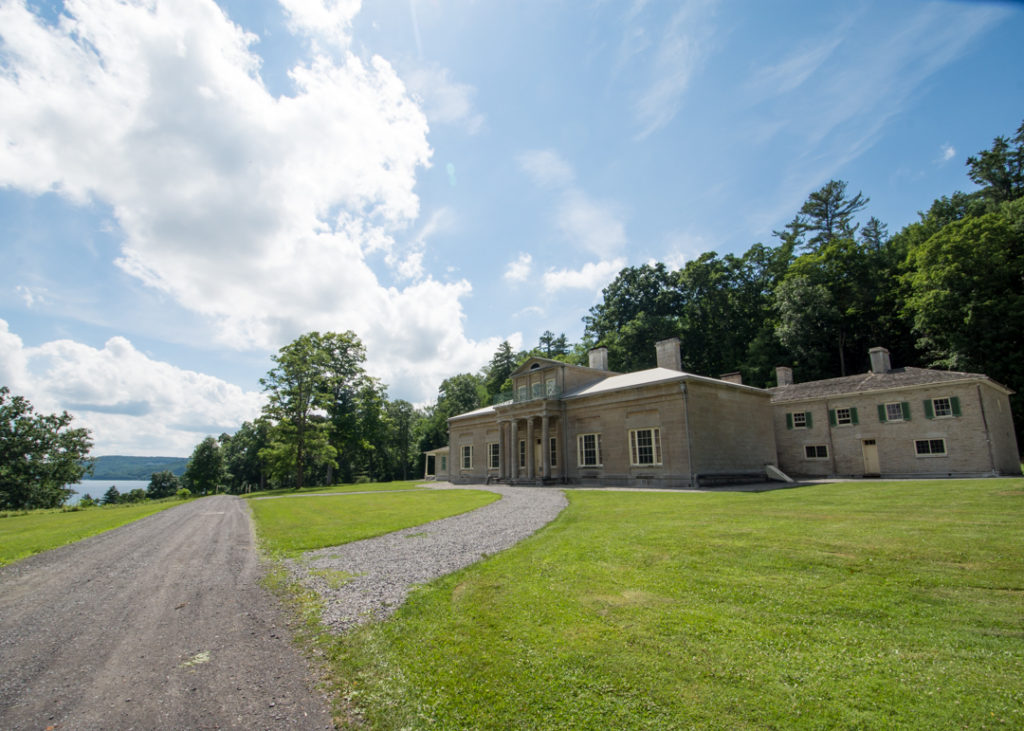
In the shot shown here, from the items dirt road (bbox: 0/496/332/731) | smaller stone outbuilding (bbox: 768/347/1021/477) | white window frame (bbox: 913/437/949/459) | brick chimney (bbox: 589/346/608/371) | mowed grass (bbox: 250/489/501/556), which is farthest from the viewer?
brick chimney (bbox: 589/346/608/371)

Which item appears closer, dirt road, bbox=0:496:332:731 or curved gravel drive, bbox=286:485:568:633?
dirt road, bbox=0:496:332:731

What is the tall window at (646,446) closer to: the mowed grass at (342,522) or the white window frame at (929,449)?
the mowed grass at (342,522)

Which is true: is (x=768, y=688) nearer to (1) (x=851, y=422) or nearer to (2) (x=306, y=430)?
(1) (x=851, y=422)

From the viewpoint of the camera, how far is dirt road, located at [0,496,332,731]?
140 inches

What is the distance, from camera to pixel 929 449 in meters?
25.3

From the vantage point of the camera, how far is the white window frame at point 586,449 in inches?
1022

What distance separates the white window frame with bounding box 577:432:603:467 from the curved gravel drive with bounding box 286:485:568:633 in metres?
12.3

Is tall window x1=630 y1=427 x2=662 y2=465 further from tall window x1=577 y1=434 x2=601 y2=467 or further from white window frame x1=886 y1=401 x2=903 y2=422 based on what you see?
white window frame x1=886 y1=401 x2=903 y2=422

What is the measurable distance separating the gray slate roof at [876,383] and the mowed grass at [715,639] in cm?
2223

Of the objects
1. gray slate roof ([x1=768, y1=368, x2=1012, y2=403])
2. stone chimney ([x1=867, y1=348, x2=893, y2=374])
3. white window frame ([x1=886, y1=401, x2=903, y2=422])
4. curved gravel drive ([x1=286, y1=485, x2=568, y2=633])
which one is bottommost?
curved gravel drive ([x1=286, y1=485, x2=568, y2=633])

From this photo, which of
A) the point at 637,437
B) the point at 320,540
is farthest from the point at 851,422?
the point at 320,540

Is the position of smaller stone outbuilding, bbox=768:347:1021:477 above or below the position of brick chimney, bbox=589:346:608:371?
below

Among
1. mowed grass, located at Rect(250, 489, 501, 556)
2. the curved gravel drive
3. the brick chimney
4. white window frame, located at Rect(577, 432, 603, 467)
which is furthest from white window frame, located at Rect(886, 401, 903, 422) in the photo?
the curved gravel drive

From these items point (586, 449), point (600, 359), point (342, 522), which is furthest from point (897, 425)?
point (342, 522)
